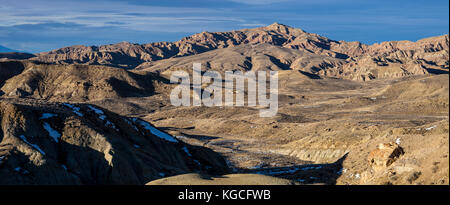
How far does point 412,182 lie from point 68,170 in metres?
19.7

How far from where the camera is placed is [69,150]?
29.9 m

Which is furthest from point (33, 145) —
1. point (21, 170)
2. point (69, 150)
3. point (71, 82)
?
point (71, 82)

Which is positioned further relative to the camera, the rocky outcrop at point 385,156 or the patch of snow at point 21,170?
the rocky outcrop at point 385,156

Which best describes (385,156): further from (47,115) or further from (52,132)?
(47,115)

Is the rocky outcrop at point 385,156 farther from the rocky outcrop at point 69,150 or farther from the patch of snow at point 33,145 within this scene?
the patch of snow at point 33,145

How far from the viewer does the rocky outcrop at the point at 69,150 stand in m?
26.5

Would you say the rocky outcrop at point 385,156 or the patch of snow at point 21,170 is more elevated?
the rocky outcrop at point 385,156

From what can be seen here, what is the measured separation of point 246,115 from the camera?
349ft

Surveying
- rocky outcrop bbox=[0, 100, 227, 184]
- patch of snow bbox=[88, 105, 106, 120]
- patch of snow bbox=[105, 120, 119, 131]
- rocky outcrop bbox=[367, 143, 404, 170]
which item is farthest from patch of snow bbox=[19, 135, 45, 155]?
rocky outcrop bbox=[367, 143, 404, 170]

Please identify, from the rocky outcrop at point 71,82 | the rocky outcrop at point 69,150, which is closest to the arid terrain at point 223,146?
the rocky outcrop at point 69,150

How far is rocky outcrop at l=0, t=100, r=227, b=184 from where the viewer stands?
26.5 metres

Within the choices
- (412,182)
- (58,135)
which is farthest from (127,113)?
(412,182)
